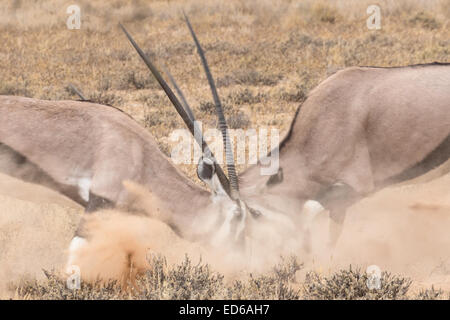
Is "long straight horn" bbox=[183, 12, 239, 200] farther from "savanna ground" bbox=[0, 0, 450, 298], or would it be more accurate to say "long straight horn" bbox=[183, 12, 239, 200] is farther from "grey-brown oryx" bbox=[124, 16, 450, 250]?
"grey-brown oryx" bbox=[124, 16, 450, 250]

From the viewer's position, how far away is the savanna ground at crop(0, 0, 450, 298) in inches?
173

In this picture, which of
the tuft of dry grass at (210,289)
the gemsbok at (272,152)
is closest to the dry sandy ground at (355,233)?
the gemsbok at (272,152)

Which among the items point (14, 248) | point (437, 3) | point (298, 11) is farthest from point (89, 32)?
point (14, 248)

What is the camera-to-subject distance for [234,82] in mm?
12555

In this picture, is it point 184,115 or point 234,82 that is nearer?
point 184,115

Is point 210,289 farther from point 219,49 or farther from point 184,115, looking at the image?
point 219,49

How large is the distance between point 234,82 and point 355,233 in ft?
23.0

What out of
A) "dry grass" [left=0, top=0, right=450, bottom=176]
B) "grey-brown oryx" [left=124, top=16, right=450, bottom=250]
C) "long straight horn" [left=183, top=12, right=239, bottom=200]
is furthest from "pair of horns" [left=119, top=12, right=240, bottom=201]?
"dry grass" [left=0, top=0, right=450, bottom=176]

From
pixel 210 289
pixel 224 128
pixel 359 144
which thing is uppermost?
pixel 359 144

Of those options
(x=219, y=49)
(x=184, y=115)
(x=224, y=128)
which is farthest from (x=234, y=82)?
(x=224, y=128)

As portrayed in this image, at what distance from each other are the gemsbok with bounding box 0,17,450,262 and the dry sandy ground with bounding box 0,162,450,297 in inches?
8.8

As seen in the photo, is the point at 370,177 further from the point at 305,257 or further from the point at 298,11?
the point at 298,11

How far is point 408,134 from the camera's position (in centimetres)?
541

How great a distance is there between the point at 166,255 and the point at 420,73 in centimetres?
308
